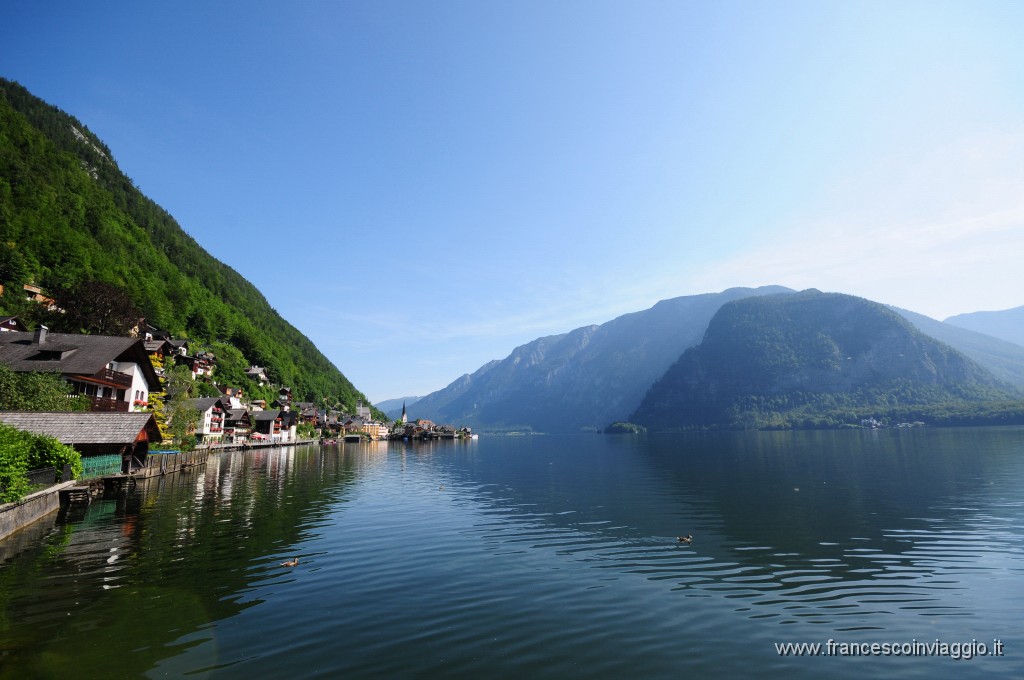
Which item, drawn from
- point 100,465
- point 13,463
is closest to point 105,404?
point 100,465

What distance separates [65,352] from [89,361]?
4151 mm

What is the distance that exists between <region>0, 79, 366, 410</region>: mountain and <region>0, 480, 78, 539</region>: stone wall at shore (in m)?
76.9

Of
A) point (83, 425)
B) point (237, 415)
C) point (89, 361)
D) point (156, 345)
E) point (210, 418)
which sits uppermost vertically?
point (156, 345)

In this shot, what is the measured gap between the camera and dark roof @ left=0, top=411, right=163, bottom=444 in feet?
122

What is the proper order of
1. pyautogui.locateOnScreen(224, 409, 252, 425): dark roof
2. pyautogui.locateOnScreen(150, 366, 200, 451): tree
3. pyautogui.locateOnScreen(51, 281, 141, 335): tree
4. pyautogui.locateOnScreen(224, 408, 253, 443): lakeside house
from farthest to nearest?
1. pyautogui.locateOnScreen(224, 409, 252, 425): dark roof
2. pyautogui.locateOnScreen(224, 408, 253, 443): lakeside house
3. pyautogui.locateOnScreen(51, 281, 141, 335): tree
4. pyautogui.locateOnScreen(150, 366, 200, 451): tree

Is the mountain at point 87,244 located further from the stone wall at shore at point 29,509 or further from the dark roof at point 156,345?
the stone wall at shore at point 29,509

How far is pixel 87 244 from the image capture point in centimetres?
12962

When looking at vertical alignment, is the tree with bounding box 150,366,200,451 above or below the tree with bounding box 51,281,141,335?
below

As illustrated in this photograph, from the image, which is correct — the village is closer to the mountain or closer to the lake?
the lake

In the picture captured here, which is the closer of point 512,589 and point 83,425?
point 512,589

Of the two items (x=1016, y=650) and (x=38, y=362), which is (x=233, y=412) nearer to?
(x=38, y=362)

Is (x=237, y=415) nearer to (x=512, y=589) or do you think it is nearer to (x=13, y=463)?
(x=13, y=463)

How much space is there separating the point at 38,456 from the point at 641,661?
40.8 metres

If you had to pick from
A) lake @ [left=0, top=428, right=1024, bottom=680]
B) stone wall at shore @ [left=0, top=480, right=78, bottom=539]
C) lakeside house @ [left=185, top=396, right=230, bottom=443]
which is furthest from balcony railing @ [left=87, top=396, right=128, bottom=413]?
lakeside house @ [left=185, top=396, right=230, bottom=443]
